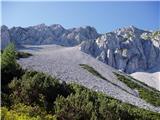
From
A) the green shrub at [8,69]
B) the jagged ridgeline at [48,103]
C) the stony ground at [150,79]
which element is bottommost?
the stony ground at [150,79]

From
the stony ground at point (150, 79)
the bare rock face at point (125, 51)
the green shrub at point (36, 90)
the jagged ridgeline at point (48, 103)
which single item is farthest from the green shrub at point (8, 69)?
the bare rock face at point (125, 51)

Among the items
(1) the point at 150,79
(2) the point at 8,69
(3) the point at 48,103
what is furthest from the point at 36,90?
(1) the point at 150,79

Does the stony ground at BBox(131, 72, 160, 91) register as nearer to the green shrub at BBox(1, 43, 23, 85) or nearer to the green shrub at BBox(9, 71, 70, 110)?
the green shrub at BBox(1, 43, 23, 85)

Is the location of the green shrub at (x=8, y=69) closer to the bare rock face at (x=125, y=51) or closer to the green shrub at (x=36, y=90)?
the green shrub at (x=36, y=90)

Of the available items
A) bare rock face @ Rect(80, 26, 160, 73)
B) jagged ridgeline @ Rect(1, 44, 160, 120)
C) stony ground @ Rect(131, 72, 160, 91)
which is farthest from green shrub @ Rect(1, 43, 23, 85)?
bare rock face @ Rect(80, 26, 160, 73)

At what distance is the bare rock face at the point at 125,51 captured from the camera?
571ft

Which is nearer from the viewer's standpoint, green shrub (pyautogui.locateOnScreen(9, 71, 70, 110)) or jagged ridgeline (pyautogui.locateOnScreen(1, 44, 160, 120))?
jagged ridgeline (pyautogui.locateOnScreen(1, 44, 160, 120))

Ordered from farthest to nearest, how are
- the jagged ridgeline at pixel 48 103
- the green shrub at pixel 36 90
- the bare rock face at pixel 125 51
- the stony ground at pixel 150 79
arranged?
the bare rock face at pixel 125 51
the stony ground at pixel 150 79
the green shrub at pixel 36 90
the jagged ridgeline at pixel 48 103

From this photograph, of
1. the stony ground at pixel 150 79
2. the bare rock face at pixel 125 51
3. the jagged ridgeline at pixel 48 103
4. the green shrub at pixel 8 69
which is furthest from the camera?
the bare rock face at pixel 125 51

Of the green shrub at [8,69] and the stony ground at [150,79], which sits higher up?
the green shrub at [8,69]

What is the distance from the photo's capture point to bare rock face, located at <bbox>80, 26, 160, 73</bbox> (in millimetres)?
174000

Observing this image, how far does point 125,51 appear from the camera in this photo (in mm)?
177875

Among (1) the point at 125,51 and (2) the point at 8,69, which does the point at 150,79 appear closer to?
(1) the point at 125,51

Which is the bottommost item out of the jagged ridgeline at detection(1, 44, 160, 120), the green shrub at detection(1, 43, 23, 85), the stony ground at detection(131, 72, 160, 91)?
the stony ground at detection(131, 72, 160, 91)
